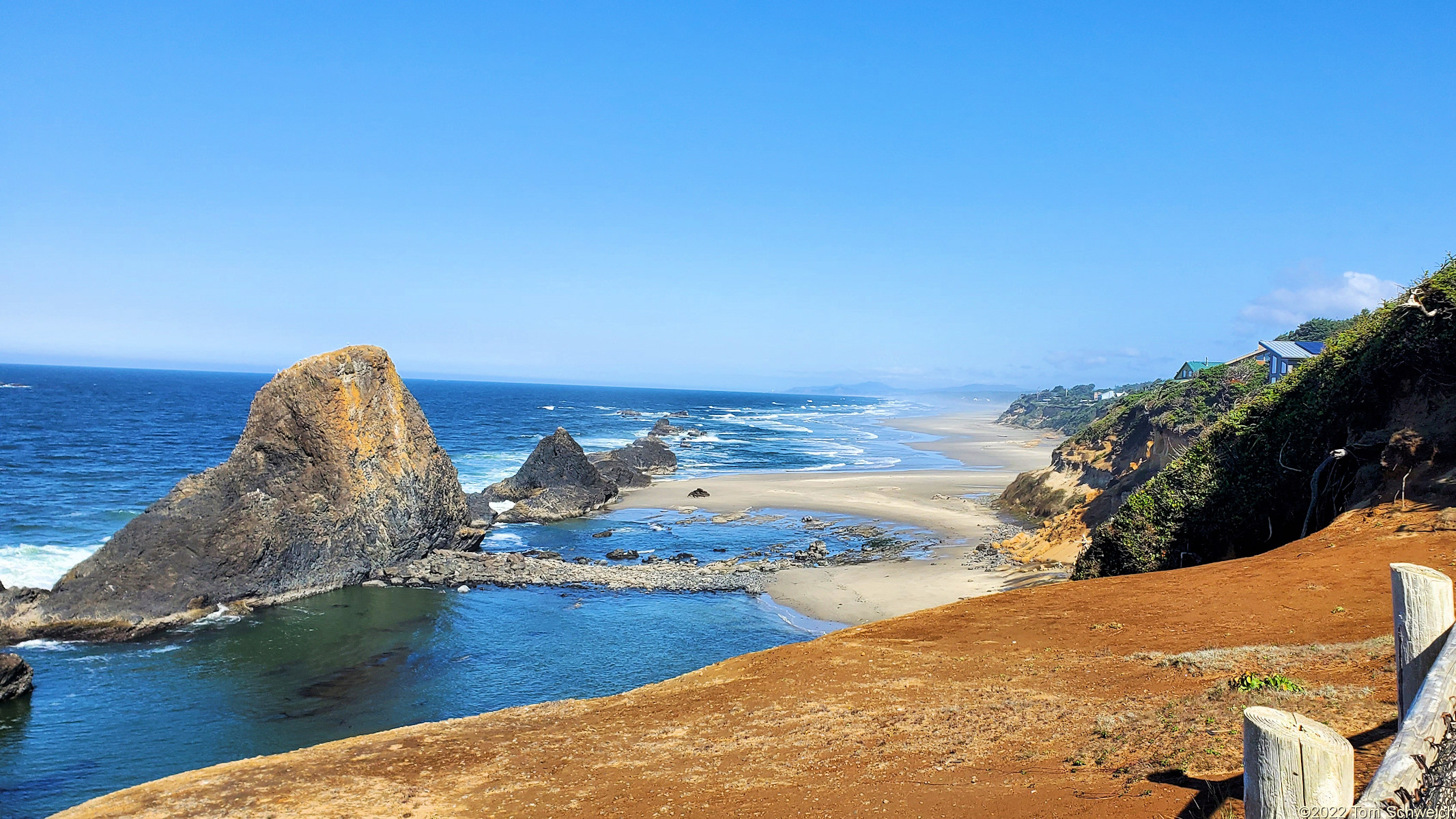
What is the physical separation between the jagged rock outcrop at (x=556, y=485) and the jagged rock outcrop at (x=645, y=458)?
8589mm

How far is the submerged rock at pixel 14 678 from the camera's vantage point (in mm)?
16234

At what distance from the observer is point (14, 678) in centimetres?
1644

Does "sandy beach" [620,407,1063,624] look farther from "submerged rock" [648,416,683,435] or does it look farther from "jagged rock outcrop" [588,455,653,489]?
"submerged rock" [648,416,683,435]

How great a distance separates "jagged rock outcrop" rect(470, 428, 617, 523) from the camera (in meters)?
40.5

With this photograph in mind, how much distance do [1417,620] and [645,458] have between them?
54142 mm

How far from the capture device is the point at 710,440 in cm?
8231

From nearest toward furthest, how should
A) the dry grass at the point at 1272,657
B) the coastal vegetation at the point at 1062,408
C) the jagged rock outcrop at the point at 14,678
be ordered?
the dry grass at the point at 1272,657 → the jagged rock outcrop at the point at 14,678 → the coastal vegetation at the point at 1062,408

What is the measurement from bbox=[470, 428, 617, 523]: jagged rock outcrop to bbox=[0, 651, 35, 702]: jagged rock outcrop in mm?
23230

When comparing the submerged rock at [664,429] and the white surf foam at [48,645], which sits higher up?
the submerged rock at [664,429]

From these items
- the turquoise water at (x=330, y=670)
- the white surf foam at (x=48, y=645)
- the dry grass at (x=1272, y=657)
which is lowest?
the turquoise water at (x=330, y=670)

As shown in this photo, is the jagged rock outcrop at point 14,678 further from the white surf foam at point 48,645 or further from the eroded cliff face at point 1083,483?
the eroded cliff face at point 1083,483

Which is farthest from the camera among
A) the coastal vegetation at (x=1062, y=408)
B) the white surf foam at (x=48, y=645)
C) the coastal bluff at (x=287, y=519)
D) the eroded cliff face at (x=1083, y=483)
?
the coastal vegetation at (x=1062, y=408)

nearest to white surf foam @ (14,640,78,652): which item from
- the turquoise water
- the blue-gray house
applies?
the turquoise water

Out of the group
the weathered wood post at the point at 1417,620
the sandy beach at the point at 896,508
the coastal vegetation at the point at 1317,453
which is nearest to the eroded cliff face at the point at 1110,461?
the sandy beach at the point at 896,508
